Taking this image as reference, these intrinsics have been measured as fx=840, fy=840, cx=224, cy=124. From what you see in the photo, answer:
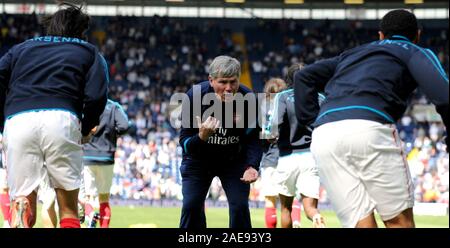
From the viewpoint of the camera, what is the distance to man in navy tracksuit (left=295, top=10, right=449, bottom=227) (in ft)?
18.9

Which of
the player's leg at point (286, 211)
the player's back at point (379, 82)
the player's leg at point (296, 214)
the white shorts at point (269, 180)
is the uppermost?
the player's back at point (379, 82)

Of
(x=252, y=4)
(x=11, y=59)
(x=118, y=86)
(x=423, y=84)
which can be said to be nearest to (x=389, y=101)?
(x=423, y=84)

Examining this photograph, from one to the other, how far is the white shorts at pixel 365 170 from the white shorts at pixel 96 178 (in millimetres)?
7996

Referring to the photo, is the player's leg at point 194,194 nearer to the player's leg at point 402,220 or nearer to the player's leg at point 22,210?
the player's leg at point 22,210

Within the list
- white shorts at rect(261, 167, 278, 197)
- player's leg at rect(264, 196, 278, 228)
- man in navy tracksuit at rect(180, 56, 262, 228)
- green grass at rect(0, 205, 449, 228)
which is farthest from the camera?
green grass at rect(0, 205, 449, 228)

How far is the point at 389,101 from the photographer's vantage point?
589cm

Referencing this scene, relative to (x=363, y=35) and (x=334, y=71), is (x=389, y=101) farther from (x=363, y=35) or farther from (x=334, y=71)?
(x=363, y=35)

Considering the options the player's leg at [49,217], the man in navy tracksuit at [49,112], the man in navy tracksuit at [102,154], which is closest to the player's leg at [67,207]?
the man in navy tracksuit at [49,112]

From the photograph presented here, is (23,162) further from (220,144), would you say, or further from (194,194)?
(220,144)

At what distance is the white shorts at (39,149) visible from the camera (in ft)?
21.5

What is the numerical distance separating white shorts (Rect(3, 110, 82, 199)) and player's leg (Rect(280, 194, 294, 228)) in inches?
192

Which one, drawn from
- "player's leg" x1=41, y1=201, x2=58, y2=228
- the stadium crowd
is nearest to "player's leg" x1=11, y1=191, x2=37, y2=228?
"player's leg" x1=41, y1=201, x2=58, y2=228

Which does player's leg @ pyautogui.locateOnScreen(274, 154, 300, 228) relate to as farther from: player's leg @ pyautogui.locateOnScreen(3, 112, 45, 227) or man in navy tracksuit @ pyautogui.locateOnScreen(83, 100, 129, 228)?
player's leg @ pyautogui.locateOnScreen(3, 112, 45, 227)

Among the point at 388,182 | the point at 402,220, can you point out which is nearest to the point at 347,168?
the point at 388,182
